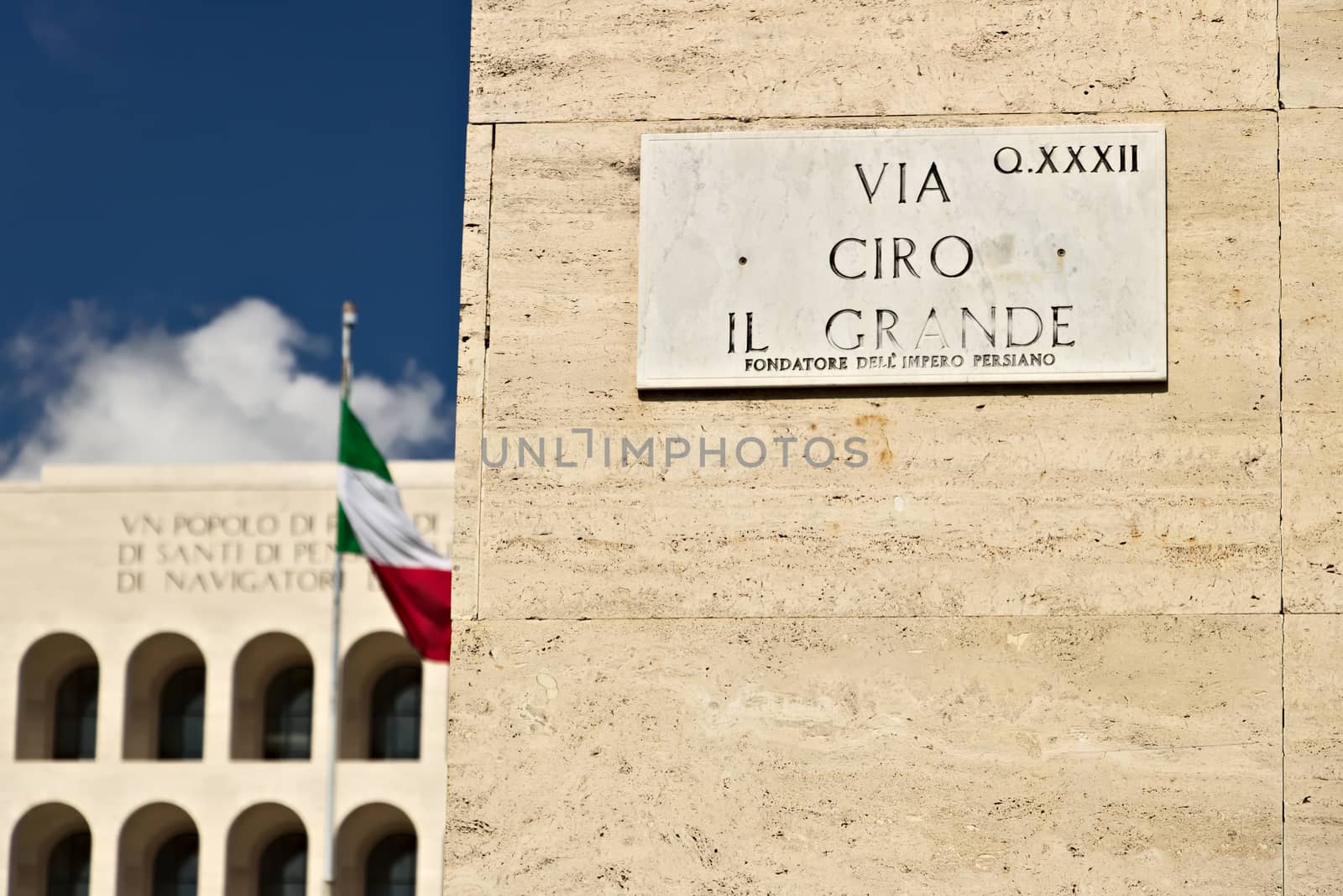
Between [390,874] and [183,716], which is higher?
[183,716]

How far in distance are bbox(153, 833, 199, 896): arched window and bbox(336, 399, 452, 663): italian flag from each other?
17.0 metres

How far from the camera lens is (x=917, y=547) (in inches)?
252

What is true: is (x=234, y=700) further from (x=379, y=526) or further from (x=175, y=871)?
(x=379, y=526)

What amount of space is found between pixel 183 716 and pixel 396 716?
13.7 feet

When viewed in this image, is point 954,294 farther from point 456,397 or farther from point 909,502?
point 456,397

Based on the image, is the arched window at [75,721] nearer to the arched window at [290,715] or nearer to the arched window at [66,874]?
the arched window at [66,874]

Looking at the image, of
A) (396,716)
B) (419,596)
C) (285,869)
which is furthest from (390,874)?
(419,596)

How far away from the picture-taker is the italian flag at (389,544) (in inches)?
950

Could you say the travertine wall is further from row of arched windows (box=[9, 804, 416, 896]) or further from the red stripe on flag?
row of arched windows (box=[9, 804, 416, 896])

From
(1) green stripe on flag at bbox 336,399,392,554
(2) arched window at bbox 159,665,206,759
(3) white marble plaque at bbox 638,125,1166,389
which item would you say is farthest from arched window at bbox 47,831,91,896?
(3) white marble plaque at bbox 638,125,1166,389

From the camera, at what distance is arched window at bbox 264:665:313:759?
40469mm

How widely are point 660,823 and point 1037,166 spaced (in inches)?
92.9

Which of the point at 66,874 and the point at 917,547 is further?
the point at 66,874

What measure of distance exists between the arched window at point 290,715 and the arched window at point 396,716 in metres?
1.24
